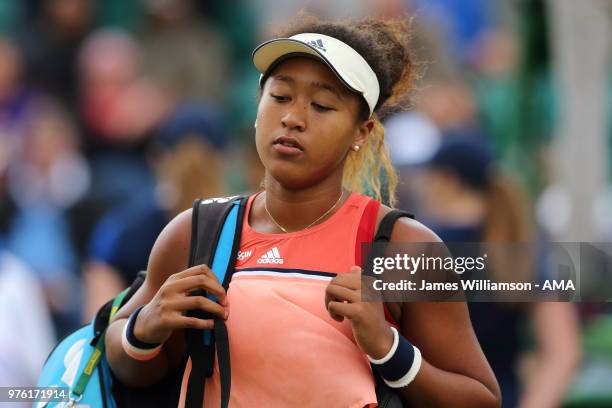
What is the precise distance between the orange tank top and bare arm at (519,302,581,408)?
8.86 ft

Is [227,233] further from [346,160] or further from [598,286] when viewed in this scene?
[598,286]

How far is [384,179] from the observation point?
14.7 ft

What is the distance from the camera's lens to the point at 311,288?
3.47m

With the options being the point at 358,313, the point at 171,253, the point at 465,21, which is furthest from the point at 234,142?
the point at 358,313

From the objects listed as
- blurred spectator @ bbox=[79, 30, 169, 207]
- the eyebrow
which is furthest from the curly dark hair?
blurred spectator @ bbox=[79, 30, 169, 207]

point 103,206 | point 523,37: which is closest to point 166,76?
point 103,206

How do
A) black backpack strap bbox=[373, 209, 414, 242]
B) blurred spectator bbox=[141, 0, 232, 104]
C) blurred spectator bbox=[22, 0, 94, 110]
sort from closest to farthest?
black backpack strap bbox=[373, 209, 414, 242] < blurred spectator bbox=[141, 0, 232, 104] < blurred spectator bbox=[22, 0, 94, 110]

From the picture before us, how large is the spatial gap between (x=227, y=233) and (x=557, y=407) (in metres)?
3.22

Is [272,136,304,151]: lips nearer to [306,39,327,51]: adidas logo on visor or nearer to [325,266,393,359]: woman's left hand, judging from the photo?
[306,39,327,51]: adidas logo on visor

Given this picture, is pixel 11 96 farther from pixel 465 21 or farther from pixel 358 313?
pixel 358 313

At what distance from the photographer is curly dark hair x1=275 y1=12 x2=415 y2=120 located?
3.85 m

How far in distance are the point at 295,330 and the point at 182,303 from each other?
1.02 feet

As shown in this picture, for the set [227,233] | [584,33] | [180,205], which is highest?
[584,33]

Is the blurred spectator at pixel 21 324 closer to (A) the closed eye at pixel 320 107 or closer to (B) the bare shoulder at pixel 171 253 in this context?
(B) the bare shoulder at pixel 171 253
